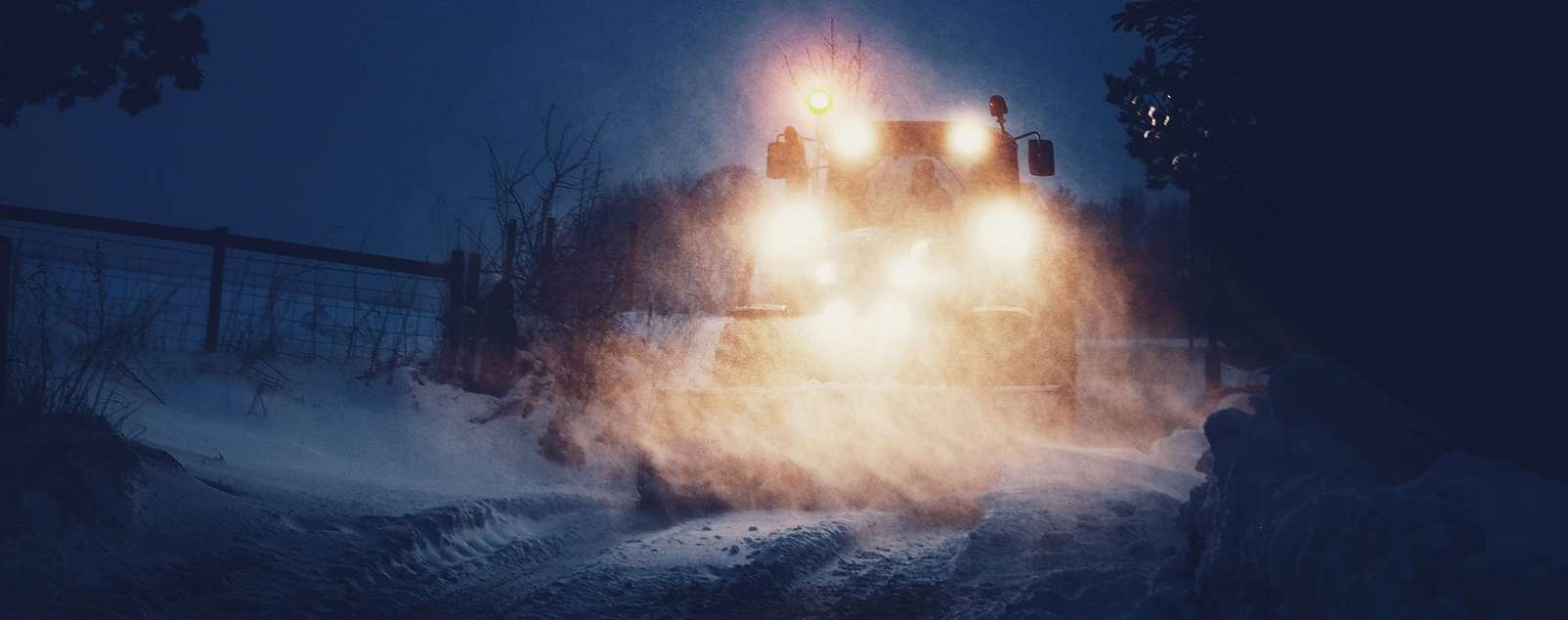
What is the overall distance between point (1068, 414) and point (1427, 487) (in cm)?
432

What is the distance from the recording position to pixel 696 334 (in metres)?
12.1

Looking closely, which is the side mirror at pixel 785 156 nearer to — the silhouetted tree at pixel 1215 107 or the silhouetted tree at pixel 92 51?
the silhouetted tree at pixel 1215 107

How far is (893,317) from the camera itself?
6770 millimetres

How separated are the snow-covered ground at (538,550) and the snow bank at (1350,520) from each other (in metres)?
0.51

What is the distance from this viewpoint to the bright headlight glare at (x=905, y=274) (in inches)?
277

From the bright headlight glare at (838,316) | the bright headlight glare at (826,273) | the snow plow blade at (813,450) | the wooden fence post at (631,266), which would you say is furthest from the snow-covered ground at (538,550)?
the wooden fence post at (631,266)

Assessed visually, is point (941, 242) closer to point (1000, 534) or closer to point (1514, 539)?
point (1000, 534)

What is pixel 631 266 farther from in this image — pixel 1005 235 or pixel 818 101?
pixel 1005 235

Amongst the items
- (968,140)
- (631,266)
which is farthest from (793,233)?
(631,266)

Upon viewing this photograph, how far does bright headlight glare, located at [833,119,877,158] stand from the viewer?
7855 millimetres

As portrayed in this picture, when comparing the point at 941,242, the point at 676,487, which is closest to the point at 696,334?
the point at 941,242

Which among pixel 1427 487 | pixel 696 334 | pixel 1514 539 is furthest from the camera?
pixel 696 334

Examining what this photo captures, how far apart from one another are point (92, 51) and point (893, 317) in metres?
6.77

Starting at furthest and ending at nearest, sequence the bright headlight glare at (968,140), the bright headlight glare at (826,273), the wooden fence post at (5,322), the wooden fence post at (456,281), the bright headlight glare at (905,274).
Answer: the wooden fence post at (456,281) → the bright headlight glare at (968,140) → the bright headlight glare at (826,273) → the bright headlight glare at (905,274) → the wooden fence post at (5,322)
